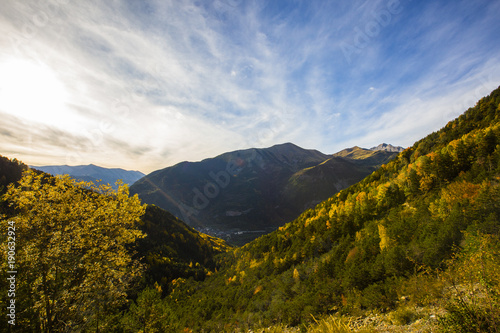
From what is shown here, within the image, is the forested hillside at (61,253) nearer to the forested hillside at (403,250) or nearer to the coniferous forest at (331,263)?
the coniferous forest at (331,263)

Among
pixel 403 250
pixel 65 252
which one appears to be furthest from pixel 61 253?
pixel 403 250

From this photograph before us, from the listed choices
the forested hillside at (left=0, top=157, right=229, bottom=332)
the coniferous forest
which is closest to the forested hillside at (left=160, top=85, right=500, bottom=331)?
the coniferous forest

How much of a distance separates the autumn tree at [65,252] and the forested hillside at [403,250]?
56.1ft

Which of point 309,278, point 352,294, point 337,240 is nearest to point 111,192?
point 352,294

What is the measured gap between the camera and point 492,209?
1595cm

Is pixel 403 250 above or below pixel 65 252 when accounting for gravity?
below

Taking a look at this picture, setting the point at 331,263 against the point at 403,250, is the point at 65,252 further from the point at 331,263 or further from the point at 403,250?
the point at 331,263

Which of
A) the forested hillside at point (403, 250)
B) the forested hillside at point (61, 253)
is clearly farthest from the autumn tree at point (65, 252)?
the forested hillside at point (403, 250)

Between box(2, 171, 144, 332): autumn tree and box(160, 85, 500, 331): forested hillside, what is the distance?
17087 mm

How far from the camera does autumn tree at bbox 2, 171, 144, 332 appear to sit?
9.63 metres

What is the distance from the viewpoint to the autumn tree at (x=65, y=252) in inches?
379

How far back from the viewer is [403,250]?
58.5 ft

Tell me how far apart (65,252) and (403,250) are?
1066 inches

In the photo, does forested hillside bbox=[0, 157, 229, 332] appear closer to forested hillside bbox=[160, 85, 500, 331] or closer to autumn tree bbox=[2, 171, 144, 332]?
autumn tree bbox=[2, 171, 144, 332]
